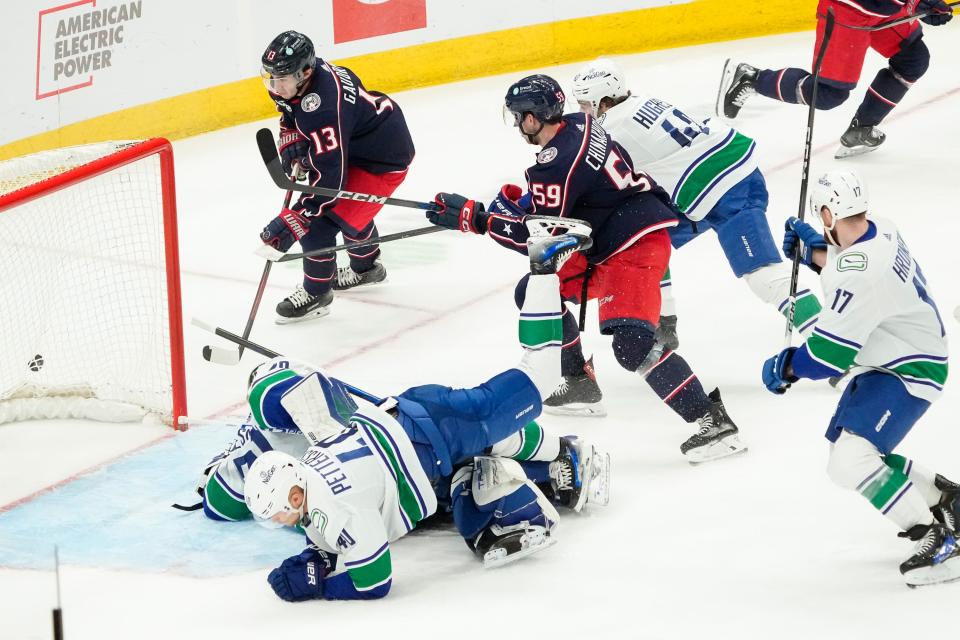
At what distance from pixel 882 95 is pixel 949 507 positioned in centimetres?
373

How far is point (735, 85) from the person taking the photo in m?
6.15

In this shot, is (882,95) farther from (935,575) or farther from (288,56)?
(935,575)

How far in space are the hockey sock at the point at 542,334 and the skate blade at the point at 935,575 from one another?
932mm

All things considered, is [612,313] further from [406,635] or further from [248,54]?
[248,54]

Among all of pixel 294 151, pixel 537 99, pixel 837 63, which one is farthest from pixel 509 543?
pixel 837 63

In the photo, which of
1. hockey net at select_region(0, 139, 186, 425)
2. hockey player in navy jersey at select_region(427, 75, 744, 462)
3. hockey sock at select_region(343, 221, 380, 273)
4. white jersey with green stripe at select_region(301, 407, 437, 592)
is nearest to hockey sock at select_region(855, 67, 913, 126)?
hockey sock at select_region(343, 221, 380, 273)

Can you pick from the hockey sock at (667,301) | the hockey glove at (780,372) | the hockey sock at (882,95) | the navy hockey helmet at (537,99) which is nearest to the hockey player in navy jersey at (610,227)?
the navy hockey helmet at (537,99)

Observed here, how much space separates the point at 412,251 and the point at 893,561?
126 inches

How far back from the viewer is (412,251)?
19.9 feet

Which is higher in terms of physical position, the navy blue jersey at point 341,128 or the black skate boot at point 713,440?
the navy blue jersey at point 341,128

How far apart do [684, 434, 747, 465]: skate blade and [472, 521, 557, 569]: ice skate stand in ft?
2.30

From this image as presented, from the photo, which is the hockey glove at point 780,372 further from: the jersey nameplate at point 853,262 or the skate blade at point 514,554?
the skate blade at point 514,554

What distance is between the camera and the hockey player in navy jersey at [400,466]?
308cm

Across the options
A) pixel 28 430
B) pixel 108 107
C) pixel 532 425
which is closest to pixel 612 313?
pixel 532 425
